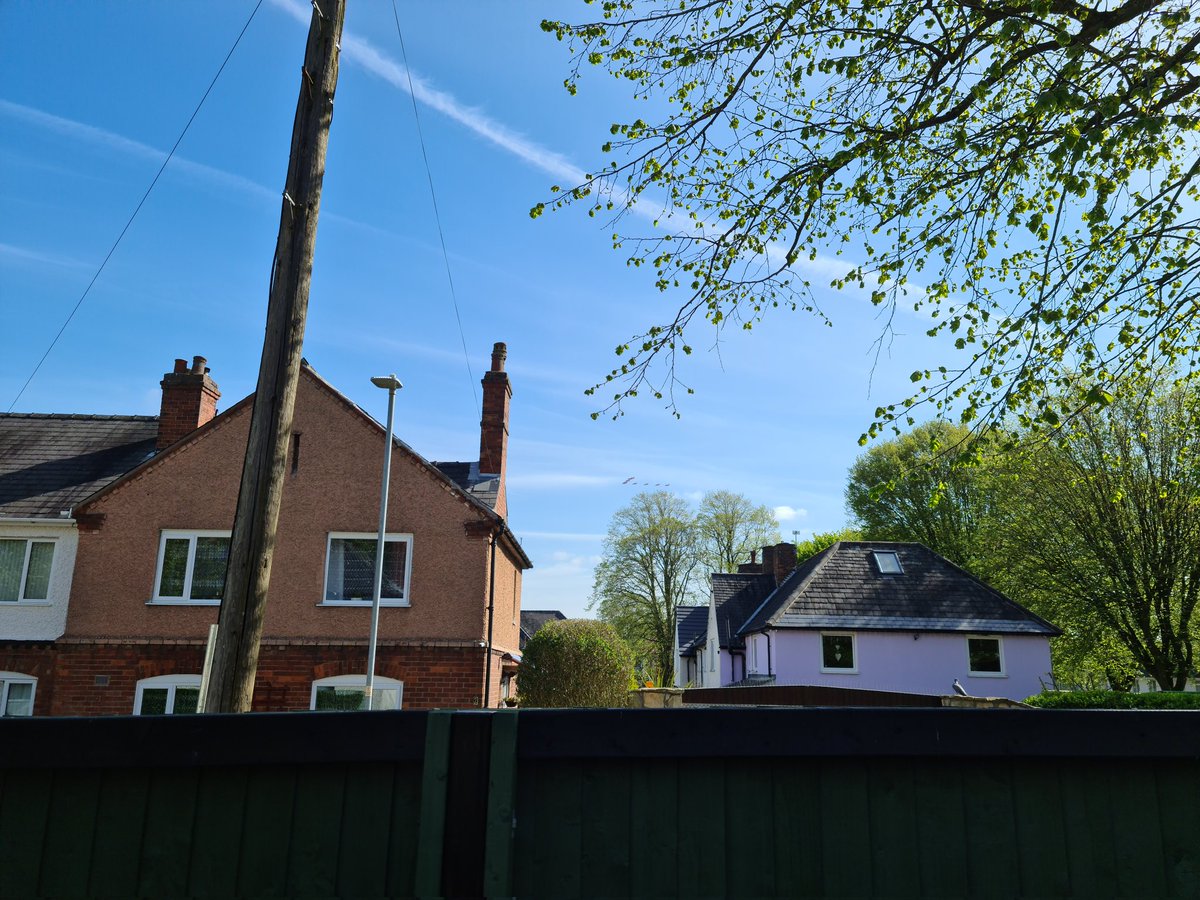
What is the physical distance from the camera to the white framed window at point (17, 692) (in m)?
18.9

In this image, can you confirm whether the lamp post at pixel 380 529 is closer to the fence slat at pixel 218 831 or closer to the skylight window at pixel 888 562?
the fence slat at pixel 218 831

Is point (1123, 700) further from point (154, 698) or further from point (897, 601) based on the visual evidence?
point (154, 698)

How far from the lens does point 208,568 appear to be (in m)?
19.2

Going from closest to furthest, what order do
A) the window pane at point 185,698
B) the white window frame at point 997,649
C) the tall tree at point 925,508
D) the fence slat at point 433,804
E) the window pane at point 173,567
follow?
1. the fence slat at point 433,804
2. the window pane at point 185,698
3. the window pane at point 173,567
4. the white window frame at point 997,649
5. the tall tree at point 925,508

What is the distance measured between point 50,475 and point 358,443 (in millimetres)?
8290

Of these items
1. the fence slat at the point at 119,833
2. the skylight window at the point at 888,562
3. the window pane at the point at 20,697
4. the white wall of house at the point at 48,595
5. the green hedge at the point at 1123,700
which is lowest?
the window pane at the point at 20,697

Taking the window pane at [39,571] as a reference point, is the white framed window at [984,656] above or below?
below

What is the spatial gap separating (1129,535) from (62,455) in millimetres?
32201

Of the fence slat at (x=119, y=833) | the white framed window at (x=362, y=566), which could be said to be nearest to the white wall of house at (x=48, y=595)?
the white framed window at (x=362, y=566)

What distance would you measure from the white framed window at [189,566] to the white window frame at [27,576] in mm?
2559

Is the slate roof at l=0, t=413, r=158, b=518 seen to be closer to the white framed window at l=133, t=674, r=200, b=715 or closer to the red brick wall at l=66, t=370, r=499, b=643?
the red brick wall at l=66, t=370, r=499, b=643

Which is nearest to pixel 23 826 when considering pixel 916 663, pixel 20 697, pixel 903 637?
pixel 20 697

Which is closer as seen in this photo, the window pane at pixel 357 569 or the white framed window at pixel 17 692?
the white framed window at pixel 17 692

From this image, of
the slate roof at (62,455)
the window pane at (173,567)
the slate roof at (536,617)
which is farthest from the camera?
the slate roof at (536,617)
